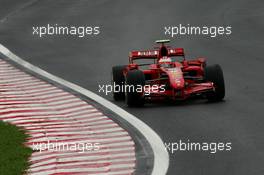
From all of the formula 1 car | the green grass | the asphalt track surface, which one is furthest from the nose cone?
the green grass

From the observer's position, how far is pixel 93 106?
17.6 meters

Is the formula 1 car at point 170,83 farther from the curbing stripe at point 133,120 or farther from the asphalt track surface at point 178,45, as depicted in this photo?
the curbing stripe at point 133,120

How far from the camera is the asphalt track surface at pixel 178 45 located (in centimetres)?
1375

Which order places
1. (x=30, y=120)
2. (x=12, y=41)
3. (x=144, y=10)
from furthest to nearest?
(x=144, y=10), (x=12, y=41), (x=30, y=120)

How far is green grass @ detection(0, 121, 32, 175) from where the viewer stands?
12422 millimetres

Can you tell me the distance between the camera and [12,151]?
44.4 ft

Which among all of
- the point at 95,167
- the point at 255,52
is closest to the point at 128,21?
the point at 255,52

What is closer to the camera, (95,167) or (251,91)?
(95,167)

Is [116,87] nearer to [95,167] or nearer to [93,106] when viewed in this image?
[93,106]

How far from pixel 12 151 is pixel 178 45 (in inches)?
555

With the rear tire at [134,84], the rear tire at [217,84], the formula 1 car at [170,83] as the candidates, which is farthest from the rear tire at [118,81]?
the rear tire at [217,84]

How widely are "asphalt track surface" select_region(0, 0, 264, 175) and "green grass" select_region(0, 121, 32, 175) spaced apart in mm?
1903

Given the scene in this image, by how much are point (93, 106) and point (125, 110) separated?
59 cm

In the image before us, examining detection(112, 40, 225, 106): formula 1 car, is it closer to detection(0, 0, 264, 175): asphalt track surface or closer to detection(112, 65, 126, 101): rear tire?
detection(112, 65, 126, 101): rear tire
